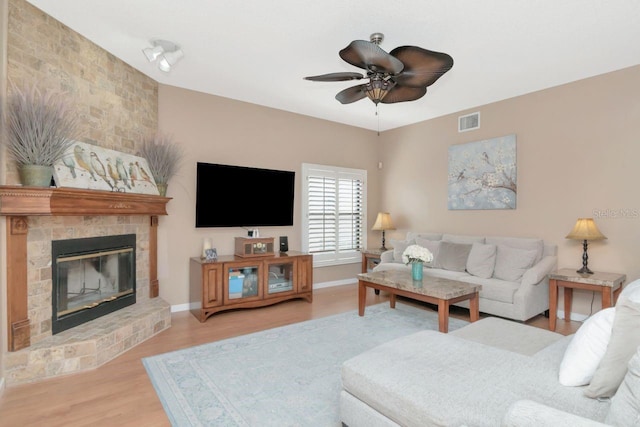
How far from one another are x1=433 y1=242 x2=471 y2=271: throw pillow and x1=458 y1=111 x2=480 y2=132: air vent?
1.74 metres

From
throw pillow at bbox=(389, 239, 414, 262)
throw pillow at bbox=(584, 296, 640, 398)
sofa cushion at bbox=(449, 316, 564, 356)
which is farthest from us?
throw pillow at bbox=(389, 239, 414, 262)

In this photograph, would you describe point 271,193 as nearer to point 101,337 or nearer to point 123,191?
point 123,191

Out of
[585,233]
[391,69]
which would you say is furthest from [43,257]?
[585,233]

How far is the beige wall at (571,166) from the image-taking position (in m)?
3.73

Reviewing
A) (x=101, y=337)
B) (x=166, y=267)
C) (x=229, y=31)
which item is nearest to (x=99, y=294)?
(x=101, y=337)

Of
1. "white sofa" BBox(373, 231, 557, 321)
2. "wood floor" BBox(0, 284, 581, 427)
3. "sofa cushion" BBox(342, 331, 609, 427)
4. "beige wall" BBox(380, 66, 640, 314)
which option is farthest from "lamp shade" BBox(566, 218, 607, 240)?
"sofa cushion" BBox(342, 331, 609, 427)

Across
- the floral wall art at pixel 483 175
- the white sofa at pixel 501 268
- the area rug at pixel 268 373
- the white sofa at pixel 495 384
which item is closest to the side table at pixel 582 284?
the white sofa at pixel 501 268

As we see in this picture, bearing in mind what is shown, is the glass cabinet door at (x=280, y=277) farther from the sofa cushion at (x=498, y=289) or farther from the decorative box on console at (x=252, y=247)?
the sofa cushion at (x=498, y=289)

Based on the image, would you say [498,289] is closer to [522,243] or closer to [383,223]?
[522,243]

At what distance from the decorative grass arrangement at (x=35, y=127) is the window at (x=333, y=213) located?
10.9ft

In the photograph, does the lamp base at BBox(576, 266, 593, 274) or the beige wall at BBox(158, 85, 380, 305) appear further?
the beige wall at BBox(158, 85, 380, 305)

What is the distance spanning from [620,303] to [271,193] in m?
4.16

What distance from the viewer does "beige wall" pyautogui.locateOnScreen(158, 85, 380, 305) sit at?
4.33 m

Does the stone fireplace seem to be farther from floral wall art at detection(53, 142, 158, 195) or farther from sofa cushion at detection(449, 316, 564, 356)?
sofa cushion at detection(449, 316, 564, 356)
